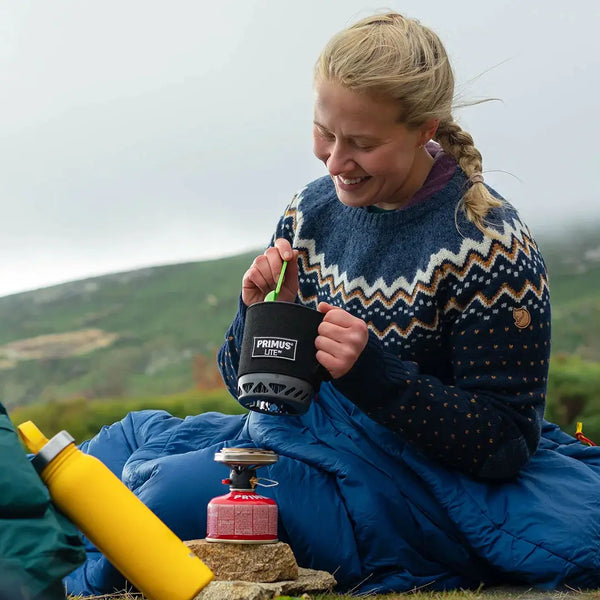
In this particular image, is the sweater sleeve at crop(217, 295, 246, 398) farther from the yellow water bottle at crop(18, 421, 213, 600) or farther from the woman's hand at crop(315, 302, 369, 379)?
the yellow water bottle at crop(18, 421, 213, 600)

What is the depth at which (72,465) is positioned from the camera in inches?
79.7

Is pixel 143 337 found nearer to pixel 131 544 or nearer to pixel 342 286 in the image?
pixel 342 286

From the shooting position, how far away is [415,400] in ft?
9.64

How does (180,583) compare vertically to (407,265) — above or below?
below

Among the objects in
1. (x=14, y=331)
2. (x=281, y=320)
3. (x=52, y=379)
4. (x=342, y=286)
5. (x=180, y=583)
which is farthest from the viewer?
(x=14, y=331)

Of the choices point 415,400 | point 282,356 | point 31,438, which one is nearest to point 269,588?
point 282,356

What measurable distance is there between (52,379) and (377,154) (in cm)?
1132

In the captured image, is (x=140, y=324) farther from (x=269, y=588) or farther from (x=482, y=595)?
(x=269, y=588)

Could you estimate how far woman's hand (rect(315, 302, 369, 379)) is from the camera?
265 centimetres

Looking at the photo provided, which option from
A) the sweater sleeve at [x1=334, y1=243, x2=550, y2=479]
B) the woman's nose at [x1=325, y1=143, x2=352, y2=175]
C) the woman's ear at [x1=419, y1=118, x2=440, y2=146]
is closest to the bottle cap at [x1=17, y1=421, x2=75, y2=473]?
the sweater sleeve at [x1=334, y1=243, x2=550, y2=479]

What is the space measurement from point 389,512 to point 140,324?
1201 centimetres

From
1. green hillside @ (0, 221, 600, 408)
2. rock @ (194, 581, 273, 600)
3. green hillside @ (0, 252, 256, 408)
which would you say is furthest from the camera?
green hillside @ (0, 252, 256, 408)

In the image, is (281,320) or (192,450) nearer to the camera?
(281,320)

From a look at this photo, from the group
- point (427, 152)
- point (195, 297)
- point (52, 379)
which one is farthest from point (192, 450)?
point (195, 297)
